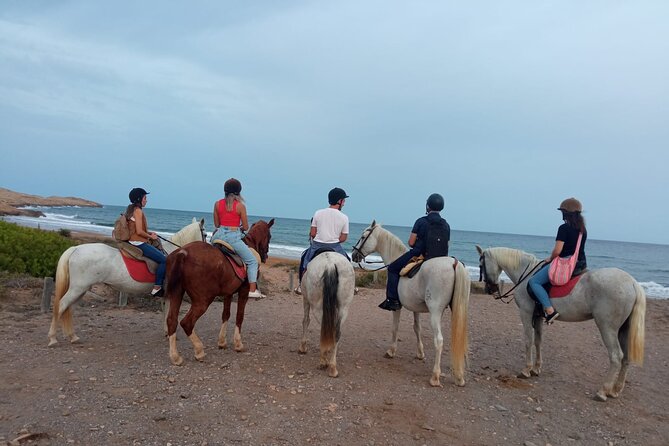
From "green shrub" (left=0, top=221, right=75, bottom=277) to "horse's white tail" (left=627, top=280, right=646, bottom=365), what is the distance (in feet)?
Result: 37.3

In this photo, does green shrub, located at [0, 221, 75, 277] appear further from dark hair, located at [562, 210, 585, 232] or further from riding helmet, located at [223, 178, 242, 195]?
dark hair, located at [562, 210, 585, 232]

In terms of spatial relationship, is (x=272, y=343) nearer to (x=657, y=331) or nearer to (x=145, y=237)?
(x=145, y=237)

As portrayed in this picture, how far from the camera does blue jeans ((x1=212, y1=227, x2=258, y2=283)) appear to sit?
6375mm

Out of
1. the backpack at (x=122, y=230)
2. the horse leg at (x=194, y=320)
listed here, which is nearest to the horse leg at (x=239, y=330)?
the horse leg at (x=194, y=320)

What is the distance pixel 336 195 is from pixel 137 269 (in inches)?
122

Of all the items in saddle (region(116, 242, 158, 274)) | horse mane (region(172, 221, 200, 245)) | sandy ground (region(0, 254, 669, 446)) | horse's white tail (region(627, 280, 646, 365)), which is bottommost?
sandy ground (region(0, 254, 669, 446))

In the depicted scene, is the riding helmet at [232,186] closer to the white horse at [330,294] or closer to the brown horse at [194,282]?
the brown horse at [194,282]

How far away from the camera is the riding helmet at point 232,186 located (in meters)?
6.30

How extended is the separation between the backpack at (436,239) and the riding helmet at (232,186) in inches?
110

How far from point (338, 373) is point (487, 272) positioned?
9.66 ft

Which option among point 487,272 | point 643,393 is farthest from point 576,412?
point 487,272

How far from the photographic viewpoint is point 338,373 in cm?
591

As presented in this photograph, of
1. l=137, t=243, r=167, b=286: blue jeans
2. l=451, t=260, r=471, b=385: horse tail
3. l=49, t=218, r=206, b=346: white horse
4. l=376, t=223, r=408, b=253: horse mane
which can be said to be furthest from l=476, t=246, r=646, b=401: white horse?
l=49, t=218, r=206, b=346: white horse

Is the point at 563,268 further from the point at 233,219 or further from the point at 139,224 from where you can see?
the point at 139,224
